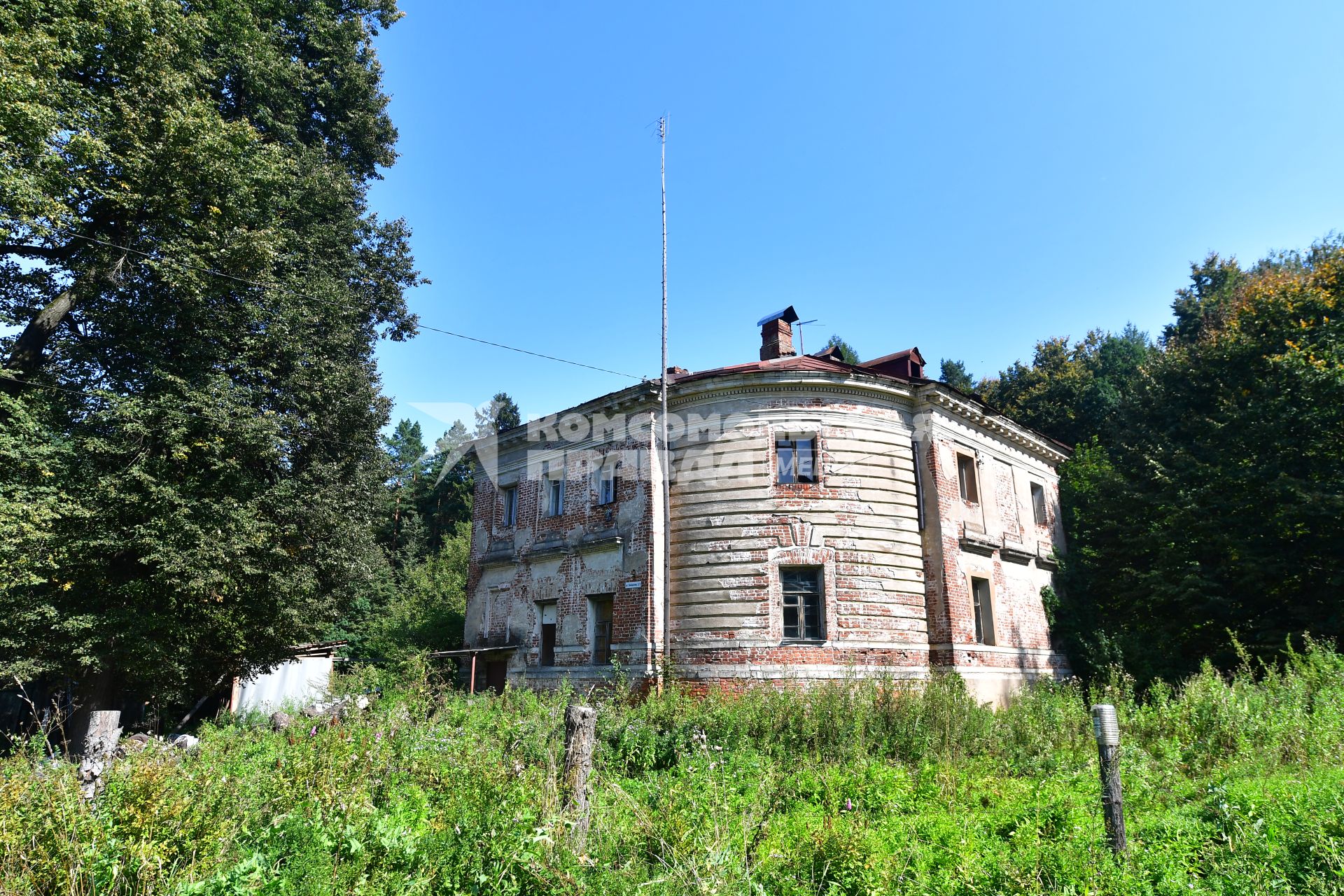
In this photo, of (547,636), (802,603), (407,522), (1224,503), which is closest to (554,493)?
(547,636)

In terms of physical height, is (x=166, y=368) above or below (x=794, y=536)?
above

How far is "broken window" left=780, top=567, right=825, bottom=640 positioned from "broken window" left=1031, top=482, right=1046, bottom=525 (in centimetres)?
1076

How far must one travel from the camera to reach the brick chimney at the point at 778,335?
2323 cm

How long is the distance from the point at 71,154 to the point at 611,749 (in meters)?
15.3

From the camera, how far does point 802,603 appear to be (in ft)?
57.9

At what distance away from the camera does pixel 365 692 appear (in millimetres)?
15492

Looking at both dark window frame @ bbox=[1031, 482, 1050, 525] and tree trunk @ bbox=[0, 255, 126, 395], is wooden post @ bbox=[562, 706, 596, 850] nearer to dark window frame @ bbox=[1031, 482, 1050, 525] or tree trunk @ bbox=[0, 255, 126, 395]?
tree trunk @ bbox=[0, 255, 126, 395]

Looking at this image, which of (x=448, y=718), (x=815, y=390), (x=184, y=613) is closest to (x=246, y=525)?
(x=184, y=613)

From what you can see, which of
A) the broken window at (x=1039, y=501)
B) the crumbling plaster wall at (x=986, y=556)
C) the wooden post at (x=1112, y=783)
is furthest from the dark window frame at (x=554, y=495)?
the wooden post at (x=1112, y=783)

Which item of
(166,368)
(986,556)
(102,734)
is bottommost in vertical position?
(102,734)

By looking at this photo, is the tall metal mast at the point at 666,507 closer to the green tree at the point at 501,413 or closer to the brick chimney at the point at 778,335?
the brick chimney at the point at 778,335

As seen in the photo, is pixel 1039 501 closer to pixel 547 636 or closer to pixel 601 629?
pixel 601 629

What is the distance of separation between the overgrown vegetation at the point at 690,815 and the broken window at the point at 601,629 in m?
8.67

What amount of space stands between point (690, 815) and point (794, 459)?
13303 millimetres
